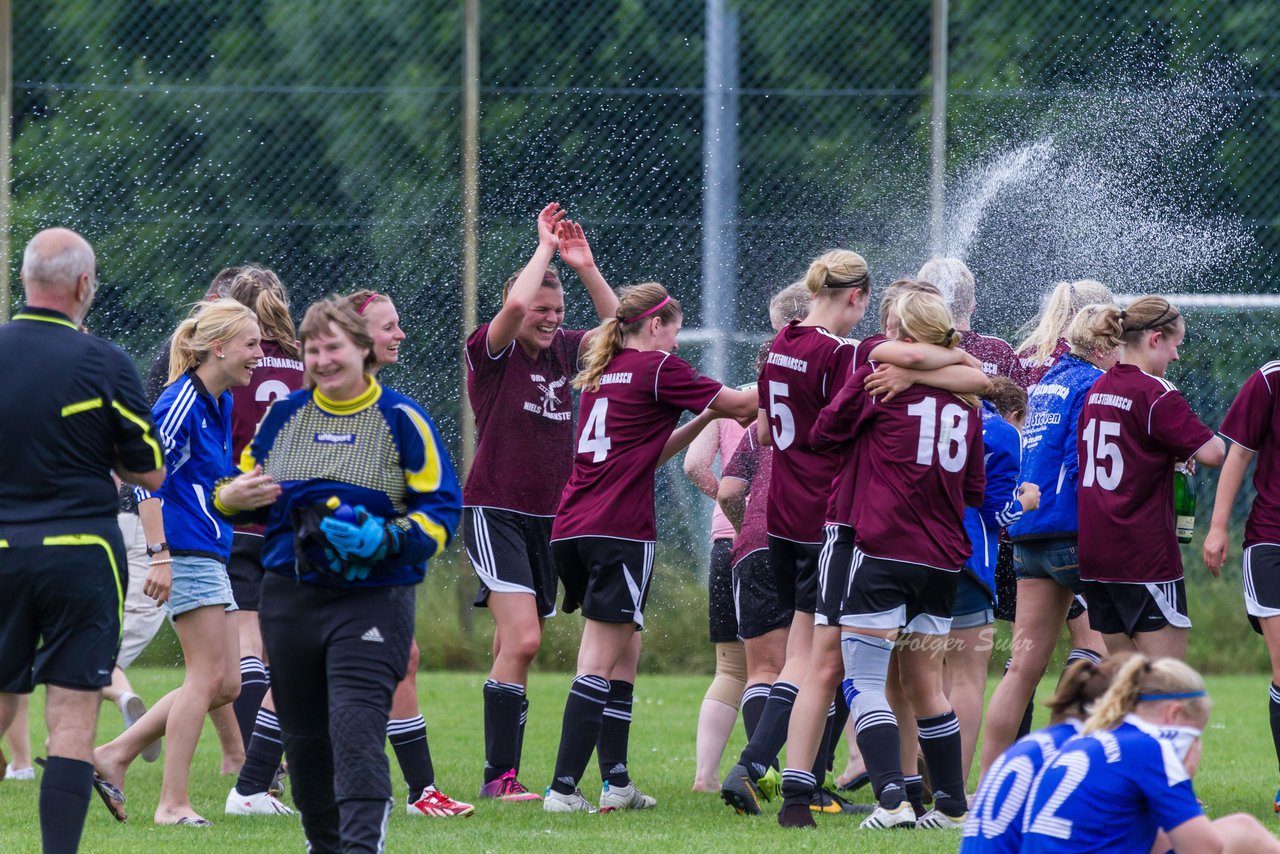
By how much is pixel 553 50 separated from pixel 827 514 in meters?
8.72

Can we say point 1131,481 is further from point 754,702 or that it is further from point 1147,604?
point 754,702

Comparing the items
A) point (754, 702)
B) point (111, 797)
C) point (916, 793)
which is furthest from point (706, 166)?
point (111, 797)

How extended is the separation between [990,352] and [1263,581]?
1444 millimetres

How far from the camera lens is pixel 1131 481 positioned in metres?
6.25

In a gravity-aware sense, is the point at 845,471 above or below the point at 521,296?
below

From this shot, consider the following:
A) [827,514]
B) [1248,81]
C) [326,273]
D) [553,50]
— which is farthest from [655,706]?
[1248,81]

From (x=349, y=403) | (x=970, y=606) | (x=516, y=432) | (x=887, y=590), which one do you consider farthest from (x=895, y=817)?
(x=349, y=403)

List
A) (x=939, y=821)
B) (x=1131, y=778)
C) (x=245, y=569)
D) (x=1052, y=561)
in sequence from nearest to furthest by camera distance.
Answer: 1. (x=1131, y=778)
2. (x=939, y=821)
3. (x=1052, y=561)
4. (x=245, y=569)

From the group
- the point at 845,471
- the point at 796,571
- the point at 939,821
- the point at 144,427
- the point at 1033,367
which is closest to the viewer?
the point at 144,427

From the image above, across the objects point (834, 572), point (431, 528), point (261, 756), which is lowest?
point (261, 756)

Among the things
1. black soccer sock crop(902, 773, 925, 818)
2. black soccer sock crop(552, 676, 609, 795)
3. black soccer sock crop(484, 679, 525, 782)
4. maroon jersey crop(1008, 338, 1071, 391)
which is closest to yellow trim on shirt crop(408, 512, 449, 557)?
black soccer sock crop(552, 676, 609, 795)

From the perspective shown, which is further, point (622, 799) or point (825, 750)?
point (825, 750)

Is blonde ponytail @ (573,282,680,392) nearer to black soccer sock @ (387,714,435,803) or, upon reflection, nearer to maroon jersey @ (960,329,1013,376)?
maroon jersey @ (960,329,1013,376)

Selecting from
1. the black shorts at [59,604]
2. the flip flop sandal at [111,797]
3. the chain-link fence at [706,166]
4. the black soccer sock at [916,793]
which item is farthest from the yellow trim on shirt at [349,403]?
the chain-link fence at [706,166]
